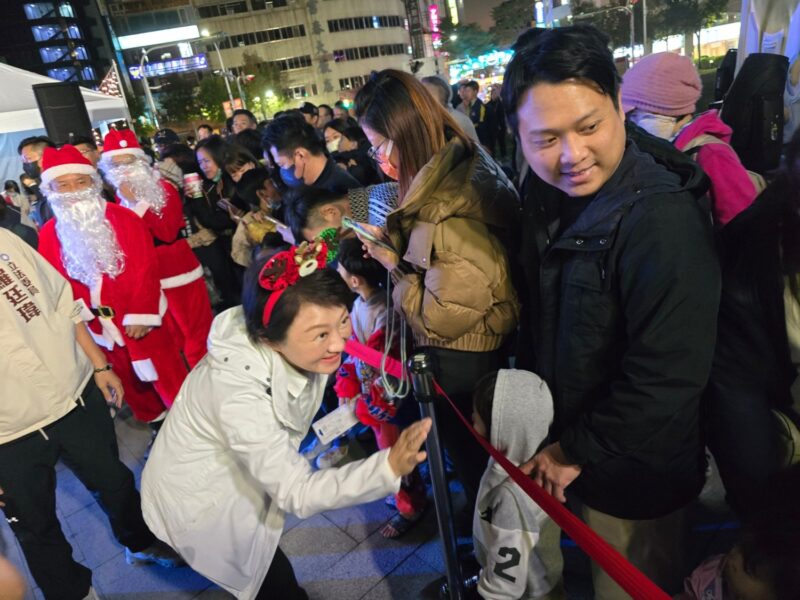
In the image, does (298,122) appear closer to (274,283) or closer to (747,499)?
(274,283)

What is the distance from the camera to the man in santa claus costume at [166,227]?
3.90m

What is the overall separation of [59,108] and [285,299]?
20.5ft

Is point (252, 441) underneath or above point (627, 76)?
underneath

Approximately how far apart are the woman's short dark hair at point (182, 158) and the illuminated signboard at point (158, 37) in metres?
57.4

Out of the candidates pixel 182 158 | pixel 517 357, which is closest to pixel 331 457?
pixel 517 357

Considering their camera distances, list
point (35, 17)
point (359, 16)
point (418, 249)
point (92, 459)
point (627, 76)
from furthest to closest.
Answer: point (359, 16)
point (35, 17)
point (627, 76)
point (92, 459)
point (418, 249)

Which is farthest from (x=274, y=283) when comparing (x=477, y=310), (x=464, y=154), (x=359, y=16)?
(x=359, y=16)

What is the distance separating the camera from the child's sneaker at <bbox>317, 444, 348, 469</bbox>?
309cm

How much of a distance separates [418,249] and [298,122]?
216cm

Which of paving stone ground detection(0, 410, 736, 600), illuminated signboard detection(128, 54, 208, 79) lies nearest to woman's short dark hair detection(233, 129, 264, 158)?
paving stone ground detection(0, 410, 736, 600)

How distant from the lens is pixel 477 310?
1915 millimetres

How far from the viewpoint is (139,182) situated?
395cm

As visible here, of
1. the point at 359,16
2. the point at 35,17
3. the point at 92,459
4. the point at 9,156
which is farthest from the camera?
the point at 359,16

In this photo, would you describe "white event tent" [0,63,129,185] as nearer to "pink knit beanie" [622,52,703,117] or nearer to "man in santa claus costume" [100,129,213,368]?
"man in santa claus costume" [100,129,213,368]
